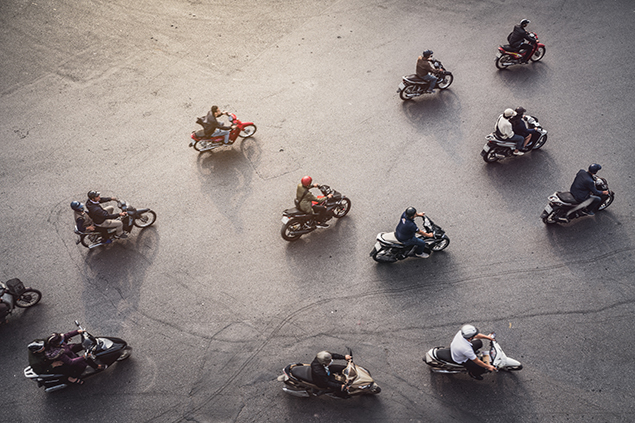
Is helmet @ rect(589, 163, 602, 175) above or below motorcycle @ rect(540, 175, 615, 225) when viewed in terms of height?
above

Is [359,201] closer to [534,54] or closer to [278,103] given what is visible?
[278,103]

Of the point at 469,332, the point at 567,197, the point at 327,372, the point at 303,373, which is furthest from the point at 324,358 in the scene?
the point at 567,197

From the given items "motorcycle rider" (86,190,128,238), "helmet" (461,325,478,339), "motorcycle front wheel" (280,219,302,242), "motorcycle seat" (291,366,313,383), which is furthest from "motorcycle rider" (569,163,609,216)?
"motorcycle rider" (86,190,128,238)

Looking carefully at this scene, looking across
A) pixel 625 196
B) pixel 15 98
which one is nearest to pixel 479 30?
pixel 625 196

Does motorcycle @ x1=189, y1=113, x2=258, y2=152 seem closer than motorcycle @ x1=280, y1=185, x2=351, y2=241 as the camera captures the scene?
No

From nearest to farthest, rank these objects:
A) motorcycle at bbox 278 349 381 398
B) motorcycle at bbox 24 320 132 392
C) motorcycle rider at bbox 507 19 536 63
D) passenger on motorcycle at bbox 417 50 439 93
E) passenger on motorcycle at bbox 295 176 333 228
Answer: motorcycle at bbox 278 349 381 398
motorcycle at bbox 24 320 132 392
passenger on motorcycle at bbox 295 176 333 228
passenger on motorcycle at bbox 417 50 439 93
motorcycle rider at bbox 507 19 536 63

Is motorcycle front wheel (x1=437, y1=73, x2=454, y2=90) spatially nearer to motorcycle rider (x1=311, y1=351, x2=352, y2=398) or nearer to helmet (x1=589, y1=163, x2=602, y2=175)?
helmet (x1=589, y1=163, x2=602, y2=175)

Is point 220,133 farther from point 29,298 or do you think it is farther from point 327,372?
point 327,372
